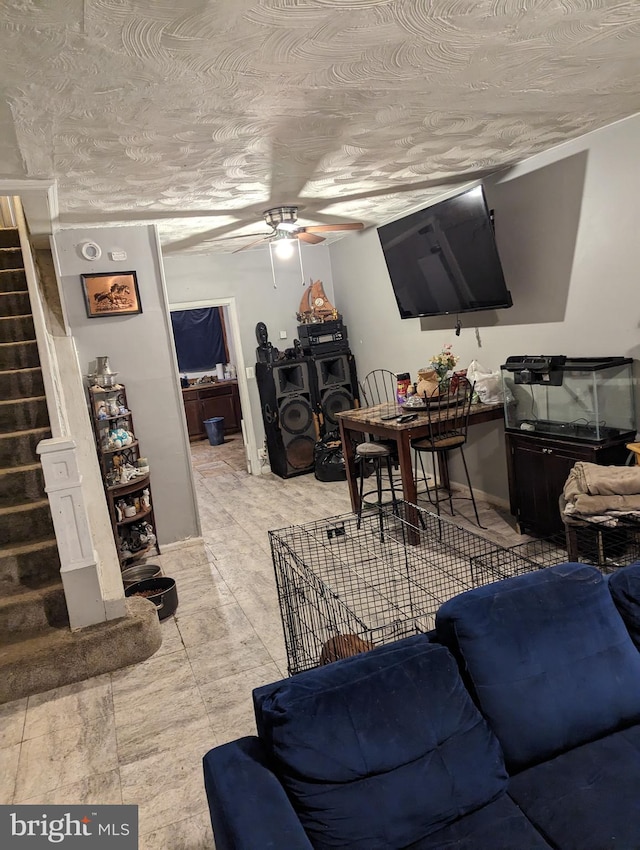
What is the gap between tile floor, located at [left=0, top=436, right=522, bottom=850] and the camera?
2.30m

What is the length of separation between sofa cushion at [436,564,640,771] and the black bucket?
230cm

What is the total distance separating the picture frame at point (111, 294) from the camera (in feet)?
14.9

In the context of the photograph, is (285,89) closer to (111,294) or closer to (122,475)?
(111,294)

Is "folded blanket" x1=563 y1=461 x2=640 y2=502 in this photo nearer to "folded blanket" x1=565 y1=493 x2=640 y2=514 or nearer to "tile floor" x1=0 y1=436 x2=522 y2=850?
"folded blanket" x1=565 y1=493 x2=640 y2=514

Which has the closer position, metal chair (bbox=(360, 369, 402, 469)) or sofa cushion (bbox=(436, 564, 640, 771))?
sofa cushion (bbox=(436, 564, 640, 771))

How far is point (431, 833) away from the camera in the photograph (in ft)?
4.87

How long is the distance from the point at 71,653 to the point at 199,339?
7.20 m

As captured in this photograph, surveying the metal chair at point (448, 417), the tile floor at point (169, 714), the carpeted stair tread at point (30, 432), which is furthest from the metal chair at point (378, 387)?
the carpeted stair tread at point (30, 432)

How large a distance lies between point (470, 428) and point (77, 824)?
4037 millimetres

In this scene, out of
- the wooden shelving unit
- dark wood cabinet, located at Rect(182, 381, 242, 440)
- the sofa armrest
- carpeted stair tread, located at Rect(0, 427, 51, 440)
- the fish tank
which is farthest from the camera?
dark wood cabinet, located at Rect(182, 381, 242, 440)

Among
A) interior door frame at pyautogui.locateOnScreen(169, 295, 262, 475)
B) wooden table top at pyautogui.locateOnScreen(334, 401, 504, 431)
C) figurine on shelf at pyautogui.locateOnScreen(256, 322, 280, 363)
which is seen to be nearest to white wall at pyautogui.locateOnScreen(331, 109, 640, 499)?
wooden table top at pyautogui.locateOnScreen(334, 401, 504, 431)

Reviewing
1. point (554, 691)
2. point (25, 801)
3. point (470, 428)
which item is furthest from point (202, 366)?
point (554, 691)

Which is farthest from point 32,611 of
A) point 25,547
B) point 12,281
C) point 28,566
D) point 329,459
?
point 329,459

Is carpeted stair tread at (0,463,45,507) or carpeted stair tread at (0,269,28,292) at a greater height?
carpeted stair tread at (0,269,28,292)
